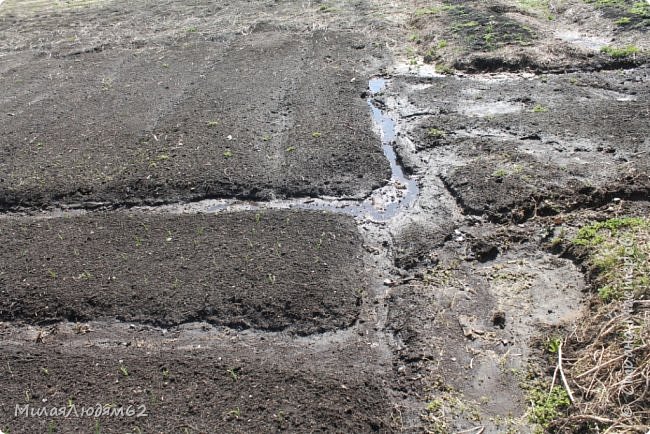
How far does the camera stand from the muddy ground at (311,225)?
5000 mm

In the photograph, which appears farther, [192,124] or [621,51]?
[621,51]

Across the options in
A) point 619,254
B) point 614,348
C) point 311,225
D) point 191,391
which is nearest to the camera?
point 614,348

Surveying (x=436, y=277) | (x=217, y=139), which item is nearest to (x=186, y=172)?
(x=217, y=139)

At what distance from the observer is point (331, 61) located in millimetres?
12398

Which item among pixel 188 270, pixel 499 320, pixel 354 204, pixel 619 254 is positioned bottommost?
pixel 354 204

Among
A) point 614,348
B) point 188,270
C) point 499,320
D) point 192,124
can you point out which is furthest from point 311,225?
point 192,124

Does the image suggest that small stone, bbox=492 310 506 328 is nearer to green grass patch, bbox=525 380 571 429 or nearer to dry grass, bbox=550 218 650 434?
dry grass, bbox=550 218 650 434

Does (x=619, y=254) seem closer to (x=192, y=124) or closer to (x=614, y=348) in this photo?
(x=614, y=348)

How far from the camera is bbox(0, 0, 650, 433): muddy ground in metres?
5.00

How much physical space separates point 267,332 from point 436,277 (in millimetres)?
2032

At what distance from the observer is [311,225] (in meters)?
7.06

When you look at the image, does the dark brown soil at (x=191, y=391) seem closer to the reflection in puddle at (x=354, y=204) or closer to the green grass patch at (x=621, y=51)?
the reflection in puddle at (x=354, y=204)

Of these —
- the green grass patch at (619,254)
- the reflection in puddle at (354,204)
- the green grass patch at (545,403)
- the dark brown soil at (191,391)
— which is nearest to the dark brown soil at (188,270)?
the reflection in puddle at (354,204)

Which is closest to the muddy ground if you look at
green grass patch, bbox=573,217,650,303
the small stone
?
the small stone
